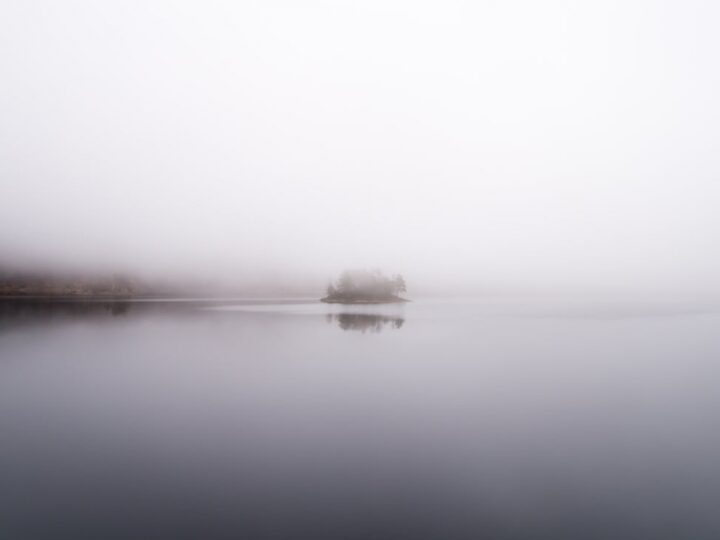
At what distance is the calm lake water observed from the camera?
1159cm

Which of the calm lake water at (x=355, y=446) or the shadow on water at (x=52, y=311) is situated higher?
the shadow on water at (x=52, y=311)

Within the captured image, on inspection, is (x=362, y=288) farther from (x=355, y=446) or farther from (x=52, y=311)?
(x=355, y=446)

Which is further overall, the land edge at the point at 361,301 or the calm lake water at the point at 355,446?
the land edge at the point at 361,301

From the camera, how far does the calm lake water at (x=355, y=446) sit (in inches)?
456

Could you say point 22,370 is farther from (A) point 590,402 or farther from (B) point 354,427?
(A) point 590,402

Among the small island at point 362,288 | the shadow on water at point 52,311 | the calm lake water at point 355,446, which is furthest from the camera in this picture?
the small island at point 362,288

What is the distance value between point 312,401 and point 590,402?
17.0 m

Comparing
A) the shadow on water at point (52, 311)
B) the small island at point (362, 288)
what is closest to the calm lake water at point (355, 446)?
the shadow on water at point (52, 311)

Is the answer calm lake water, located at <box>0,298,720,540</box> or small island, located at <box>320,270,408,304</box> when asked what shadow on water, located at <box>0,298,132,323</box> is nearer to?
calm lake water, located at <box>0,298,720,540</box>

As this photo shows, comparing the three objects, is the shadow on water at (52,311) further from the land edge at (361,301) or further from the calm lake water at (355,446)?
the land edge at (361,301)

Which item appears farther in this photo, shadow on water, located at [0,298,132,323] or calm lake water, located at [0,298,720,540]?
shadow on water, located at [0,298,132,323]

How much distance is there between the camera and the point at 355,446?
16953mm

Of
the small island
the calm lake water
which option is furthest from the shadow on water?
the small island

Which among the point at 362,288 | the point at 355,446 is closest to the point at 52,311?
the point at 362,288
